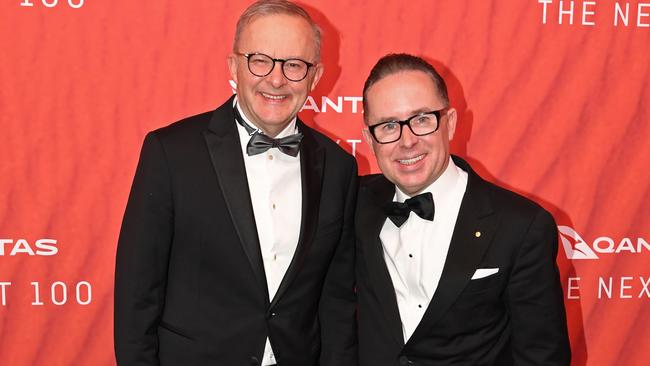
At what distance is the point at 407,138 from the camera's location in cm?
198

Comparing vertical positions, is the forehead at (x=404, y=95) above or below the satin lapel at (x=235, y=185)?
above

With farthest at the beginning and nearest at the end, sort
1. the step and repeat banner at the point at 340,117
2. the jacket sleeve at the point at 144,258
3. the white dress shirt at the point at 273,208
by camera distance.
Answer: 1. the step and repeat banner at the point at 340,117
2. the white dress shirt at the point at 273,208
3. the jacket sleeve at the point at 144,258

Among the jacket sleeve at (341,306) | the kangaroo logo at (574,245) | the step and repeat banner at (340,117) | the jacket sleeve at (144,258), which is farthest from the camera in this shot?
the kangaroo logo at (574,245)

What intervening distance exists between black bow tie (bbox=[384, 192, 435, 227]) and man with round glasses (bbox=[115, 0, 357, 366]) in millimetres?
214

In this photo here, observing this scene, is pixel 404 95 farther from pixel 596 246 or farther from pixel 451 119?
pixel 596 246

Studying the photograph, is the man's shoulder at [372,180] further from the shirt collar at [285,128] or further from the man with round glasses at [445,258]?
the shirt collar at [285,128]

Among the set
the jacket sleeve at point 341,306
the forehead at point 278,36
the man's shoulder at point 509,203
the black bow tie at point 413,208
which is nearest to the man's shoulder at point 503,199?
the man's shoulder at point 509,203

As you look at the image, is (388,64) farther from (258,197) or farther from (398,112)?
(258,197)

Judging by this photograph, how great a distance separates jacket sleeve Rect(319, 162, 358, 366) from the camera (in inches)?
89.7

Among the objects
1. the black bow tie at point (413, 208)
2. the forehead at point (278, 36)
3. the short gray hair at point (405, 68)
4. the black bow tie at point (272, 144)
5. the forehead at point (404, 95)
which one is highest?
the forehead at point (278, 36)

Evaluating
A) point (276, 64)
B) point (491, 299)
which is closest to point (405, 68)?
point (276, 64)

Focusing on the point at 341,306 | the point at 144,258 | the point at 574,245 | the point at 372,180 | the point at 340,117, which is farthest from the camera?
the point at 574,245

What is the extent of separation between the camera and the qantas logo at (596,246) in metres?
3.09

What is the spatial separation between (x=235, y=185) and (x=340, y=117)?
3.30ft
